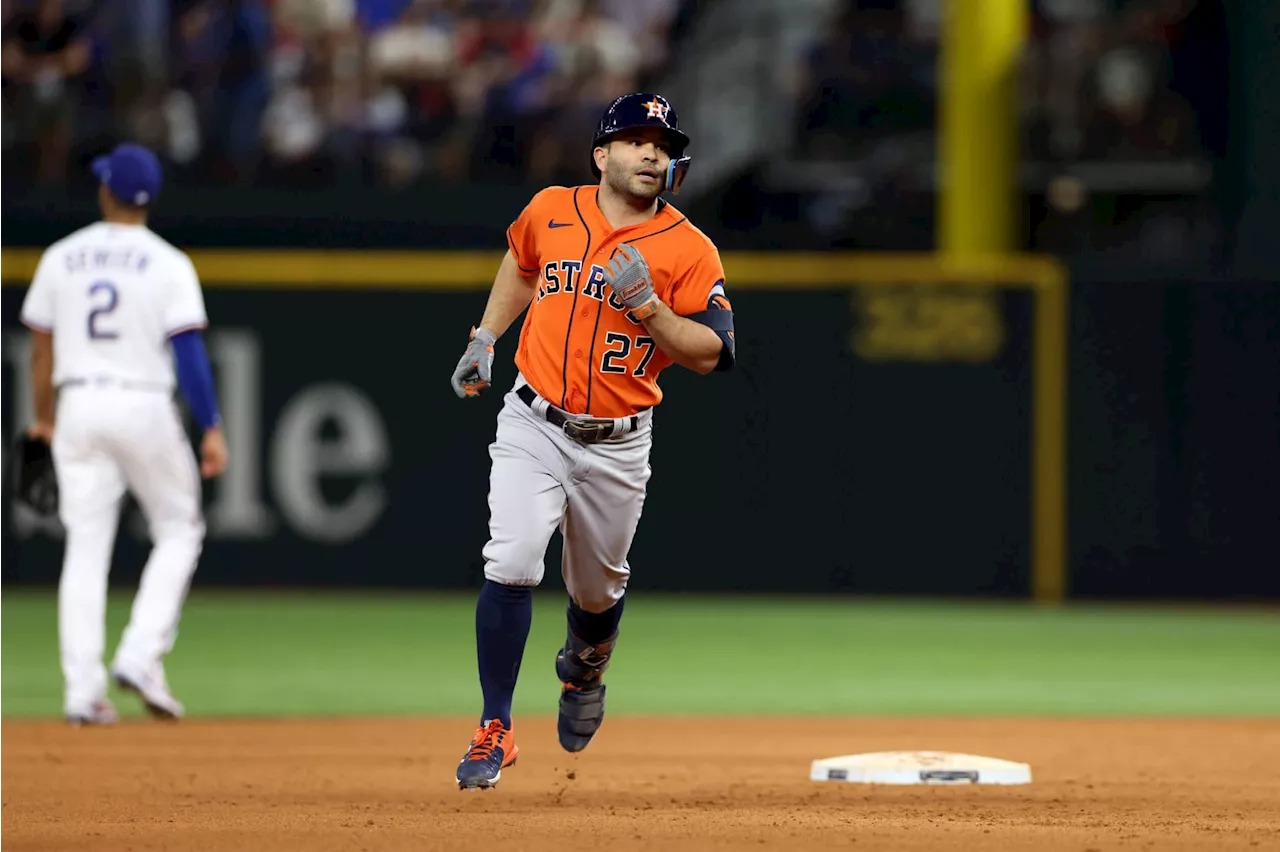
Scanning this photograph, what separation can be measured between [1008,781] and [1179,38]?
10210 mm

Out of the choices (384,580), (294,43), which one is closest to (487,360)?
(384,580)

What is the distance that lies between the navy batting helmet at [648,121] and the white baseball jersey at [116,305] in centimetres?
259

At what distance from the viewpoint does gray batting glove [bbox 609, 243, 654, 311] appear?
6254mm

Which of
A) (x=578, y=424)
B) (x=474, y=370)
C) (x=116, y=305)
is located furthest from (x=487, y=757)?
(x=116, y=305)

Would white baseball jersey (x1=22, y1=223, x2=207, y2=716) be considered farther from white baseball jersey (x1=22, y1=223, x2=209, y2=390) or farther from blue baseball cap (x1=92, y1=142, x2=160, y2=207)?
blue baseball cap (x1=92, y1=142, x2=160, y2=207)

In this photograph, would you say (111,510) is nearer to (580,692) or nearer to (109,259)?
(109,259)

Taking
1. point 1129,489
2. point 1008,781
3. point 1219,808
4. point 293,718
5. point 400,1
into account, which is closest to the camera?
point 1219,808

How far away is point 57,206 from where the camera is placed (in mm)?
14641

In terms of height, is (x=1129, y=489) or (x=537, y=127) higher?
(x=537, y=127)

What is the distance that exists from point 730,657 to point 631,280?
18.3 ft

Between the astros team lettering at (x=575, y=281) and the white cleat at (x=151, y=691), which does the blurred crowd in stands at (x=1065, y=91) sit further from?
the astros team lettering at (x=575, y=281)

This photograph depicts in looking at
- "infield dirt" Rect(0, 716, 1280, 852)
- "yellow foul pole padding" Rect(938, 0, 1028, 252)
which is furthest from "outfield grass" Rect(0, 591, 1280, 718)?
"yellow foul pole padding" Rect(938, 0, 1028, 252)

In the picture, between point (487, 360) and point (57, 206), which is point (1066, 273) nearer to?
point (57, 206)

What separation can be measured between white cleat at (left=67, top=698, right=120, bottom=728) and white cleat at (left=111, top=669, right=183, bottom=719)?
4.3 inches
